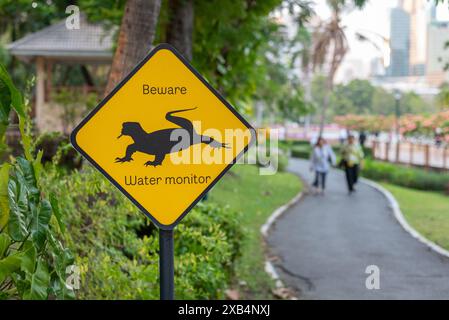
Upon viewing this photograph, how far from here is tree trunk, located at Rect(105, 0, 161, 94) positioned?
19.5 ft

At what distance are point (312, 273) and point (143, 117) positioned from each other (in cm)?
661

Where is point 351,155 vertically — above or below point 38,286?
below

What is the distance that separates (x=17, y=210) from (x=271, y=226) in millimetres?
11167

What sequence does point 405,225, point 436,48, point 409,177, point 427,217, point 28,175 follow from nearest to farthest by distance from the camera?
1. point 28,175
2. point 405,225
3. point 427,217
4. point 436,48
5. point 409,177

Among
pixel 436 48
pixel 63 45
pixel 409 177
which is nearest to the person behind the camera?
pixel 436 48

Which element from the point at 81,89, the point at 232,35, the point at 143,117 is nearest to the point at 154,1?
the point at 143,117

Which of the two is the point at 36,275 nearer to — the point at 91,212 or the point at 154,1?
the point at 91,212

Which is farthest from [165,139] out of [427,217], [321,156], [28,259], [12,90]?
[321,156]

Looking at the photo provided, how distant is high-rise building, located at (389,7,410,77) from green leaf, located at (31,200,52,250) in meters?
10.9

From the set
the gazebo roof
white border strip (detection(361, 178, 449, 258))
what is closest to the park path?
white border strip (detection(361, 178, 449, 258))

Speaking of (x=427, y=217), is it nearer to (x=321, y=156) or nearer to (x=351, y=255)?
(x=351, y=255)

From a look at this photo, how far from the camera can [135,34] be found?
6012 millimetres

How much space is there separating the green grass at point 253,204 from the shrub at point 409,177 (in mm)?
3928

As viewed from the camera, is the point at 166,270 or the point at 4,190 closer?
the point at 4,190
